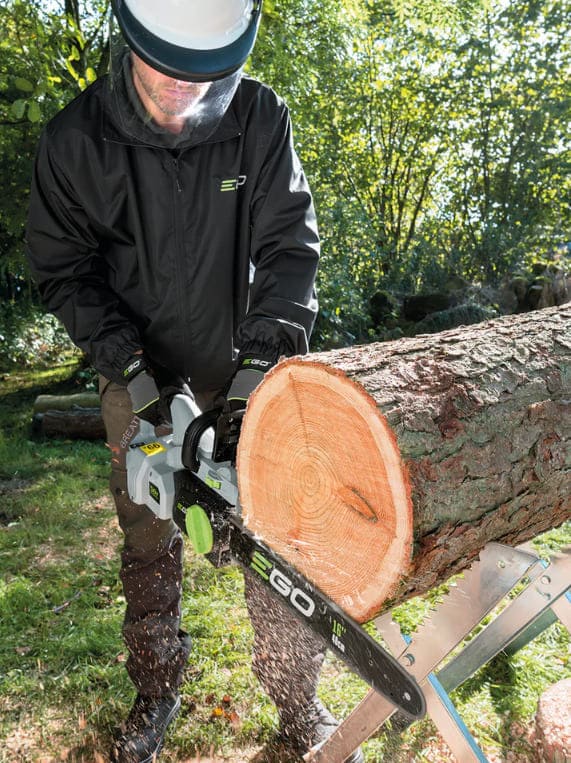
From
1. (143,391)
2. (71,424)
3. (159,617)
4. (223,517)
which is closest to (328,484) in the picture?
(223,517)

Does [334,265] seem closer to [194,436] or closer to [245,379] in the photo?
[245,379]

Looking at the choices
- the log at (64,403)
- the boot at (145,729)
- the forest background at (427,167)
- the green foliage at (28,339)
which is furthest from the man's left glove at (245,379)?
the green foliage at (28,339)

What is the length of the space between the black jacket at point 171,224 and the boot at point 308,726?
125cm

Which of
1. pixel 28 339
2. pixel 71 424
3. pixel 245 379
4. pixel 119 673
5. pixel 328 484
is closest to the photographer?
pixel 328 484

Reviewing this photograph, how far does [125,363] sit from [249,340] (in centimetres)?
44

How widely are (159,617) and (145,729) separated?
0.37 metres

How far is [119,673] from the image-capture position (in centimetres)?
269

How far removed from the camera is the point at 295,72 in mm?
5934

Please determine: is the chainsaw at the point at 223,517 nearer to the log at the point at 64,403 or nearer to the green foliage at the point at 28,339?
the log at the point at 64,403

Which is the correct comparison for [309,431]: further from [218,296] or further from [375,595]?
[218,296]

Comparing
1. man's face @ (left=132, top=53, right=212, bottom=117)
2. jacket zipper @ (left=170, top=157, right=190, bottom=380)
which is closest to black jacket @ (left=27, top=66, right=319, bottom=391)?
jacket zipper @ (left=170, top=157, right=190, bottom=380)

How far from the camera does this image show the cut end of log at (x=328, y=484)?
140 centimetres

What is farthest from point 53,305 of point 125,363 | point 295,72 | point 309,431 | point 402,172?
point 402,172

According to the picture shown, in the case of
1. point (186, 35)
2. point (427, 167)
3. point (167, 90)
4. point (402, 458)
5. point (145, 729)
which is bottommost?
point (145, 729)
